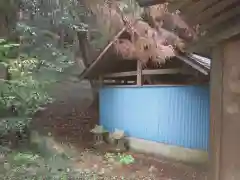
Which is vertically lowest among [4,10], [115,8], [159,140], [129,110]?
[159,140]

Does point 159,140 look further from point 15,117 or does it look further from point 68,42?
point 68,42

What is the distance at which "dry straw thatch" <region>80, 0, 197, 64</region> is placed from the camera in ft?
29.4

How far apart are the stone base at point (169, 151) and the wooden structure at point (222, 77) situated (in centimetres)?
591

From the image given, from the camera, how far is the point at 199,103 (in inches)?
359

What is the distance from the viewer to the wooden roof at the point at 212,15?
2.64 m

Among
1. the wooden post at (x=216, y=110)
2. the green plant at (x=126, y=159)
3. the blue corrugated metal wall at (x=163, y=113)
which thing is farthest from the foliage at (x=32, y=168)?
the blue corrugated metal wall at (x=163, y=113)

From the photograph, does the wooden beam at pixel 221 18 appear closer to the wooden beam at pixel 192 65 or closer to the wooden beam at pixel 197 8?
the wooden beam at pixel 197 8

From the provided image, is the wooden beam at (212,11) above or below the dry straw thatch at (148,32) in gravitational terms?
below

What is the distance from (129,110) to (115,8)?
11.0 feet

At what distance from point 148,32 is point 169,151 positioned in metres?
3.36

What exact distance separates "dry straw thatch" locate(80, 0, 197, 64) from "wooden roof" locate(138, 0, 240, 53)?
5.04 metres

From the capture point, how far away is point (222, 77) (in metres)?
3.12

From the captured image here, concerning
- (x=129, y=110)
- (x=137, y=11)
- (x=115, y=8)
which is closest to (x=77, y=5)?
(x=115, y=8)

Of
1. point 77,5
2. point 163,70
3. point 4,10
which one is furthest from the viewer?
point 77,5
